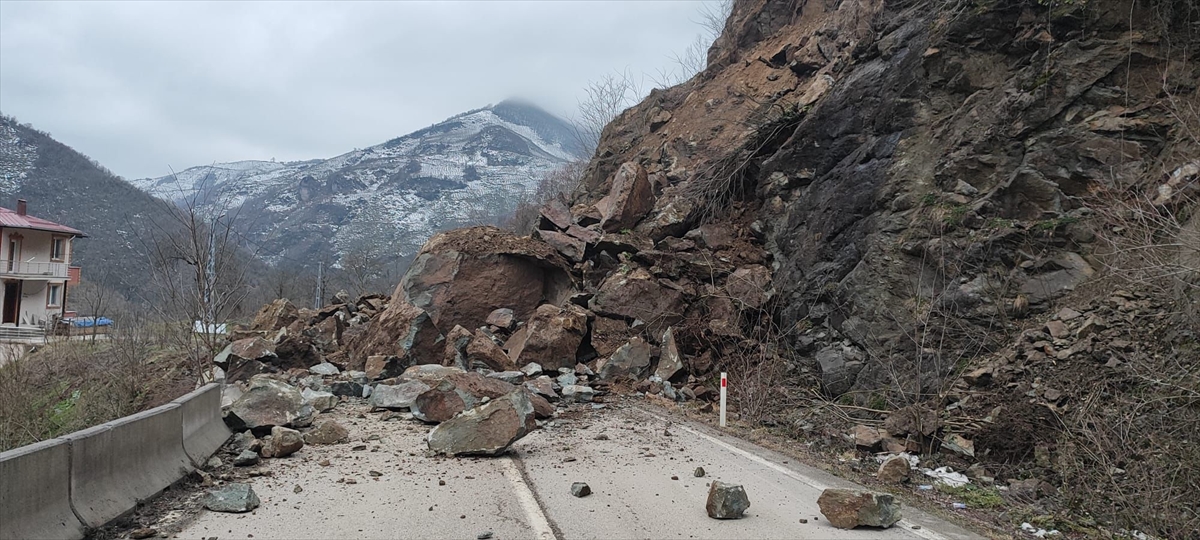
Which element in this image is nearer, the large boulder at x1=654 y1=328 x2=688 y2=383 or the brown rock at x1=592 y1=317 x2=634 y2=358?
the large boulder at x1=654 y1=328 x2=688 y2=383

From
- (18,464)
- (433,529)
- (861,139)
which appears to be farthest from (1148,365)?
(18,464)

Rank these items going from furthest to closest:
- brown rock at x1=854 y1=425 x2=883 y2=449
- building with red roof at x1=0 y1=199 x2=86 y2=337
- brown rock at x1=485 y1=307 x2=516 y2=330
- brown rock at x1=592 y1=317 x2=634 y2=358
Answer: building with red roof at x1=0 y1=199 x2=86 y2=337 < brown rock at x1=485 y1=307 x2=516 y2=330 < brown rock at x1=592 y1=317 x2=634 y2=358 < brown rock at x1=854 y1=425 x2=883 y2=449

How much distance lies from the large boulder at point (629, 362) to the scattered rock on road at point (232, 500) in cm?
889

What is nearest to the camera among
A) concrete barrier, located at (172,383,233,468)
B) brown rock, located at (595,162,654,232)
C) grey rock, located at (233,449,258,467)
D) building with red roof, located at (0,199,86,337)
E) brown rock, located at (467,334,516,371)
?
concrete barrier, located at (172,383,233,468)

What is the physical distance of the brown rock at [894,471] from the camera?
7117 mm

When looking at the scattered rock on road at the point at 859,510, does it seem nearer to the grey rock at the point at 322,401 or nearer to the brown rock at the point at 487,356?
the grey rock at the point at 322,401

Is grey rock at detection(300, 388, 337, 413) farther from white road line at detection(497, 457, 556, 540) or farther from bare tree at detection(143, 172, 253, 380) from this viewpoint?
white road line at detection(497, 457, 556, 540)

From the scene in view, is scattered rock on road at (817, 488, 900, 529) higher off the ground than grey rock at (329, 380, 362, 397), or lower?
higher

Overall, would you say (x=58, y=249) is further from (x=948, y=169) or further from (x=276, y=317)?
(x=948, y=169)

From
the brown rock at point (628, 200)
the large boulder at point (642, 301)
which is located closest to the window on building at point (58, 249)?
the brown rock at point (628, 200)

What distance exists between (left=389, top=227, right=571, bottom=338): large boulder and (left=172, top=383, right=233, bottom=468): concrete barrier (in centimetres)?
786

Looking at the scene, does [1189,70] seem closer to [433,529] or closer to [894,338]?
[894,338]

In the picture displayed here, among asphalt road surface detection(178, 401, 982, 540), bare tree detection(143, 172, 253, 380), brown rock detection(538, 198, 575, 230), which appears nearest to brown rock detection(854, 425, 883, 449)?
asphalt road surface detection(178, 401, 982, 540)

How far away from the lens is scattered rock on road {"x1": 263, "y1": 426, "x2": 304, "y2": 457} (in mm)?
7480
